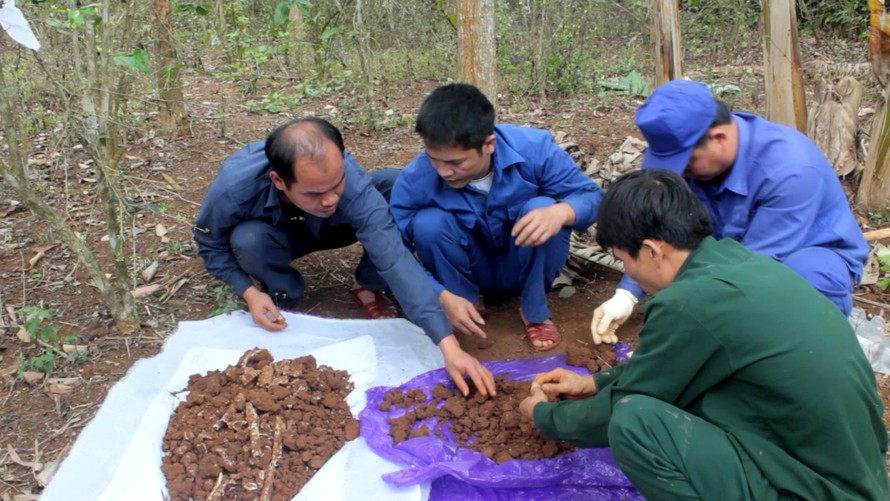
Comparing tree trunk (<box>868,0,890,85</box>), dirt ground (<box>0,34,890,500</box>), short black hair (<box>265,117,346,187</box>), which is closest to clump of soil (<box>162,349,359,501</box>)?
dirt ground (<box>0,34,890,500</box>)

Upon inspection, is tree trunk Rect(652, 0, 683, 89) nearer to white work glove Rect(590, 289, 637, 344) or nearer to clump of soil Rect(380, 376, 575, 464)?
white work glove Rect(590, 289, 637, 344)

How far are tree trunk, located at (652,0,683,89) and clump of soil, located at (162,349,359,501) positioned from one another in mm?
2473

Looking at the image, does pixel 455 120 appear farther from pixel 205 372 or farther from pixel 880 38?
pixel 880 38

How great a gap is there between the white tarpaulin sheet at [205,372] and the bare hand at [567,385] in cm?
53

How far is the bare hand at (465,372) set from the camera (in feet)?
8.55

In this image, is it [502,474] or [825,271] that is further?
[825,271]

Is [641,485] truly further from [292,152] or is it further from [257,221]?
[257,221]

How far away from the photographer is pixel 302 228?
10.9 ft

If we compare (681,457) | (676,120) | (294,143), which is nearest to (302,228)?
(294,143)

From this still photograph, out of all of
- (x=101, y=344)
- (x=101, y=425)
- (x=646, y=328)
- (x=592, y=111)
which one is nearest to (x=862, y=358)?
(x=646, y=328)

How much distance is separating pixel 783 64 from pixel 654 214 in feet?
9.16

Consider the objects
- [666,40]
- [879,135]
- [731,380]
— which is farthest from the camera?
[879,135]

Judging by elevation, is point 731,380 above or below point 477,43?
below

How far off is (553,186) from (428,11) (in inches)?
223
